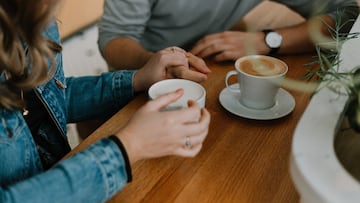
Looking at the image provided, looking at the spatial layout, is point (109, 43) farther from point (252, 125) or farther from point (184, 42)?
point (252, 125)

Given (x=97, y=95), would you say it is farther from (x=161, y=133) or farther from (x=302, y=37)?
(x=302, y=37)

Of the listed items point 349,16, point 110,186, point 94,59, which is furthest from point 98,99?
point 94,59

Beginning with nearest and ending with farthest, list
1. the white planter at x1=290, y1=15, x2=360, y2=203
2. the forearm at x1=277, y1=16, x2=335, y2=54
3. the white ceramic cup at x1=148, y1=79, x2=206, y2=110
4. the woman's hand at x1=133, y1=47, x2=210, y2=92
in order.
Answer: the white planter at x1=290, y1=15, x2=360, y2=203, the white ceramic cup at x1=148, y1=79, x2=206, y2=110, the woman's hand at x1=133, y1=47, x2=210, y2=92, the forearm at x1=277, y1=16, x2=335, y2=54

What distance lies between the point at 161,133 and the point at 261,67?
0.98ft

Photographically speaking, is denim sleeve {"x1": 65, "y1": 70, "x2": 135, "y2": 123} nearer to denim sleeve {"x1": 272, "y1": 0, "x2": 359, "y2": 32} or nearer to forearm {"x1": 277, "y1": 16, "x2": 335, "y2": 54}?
forearm {"x1": 277, "y1": 16, "x2": 335, "y2": 54}

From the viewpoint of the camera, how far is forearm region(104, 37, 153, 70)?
44.1 inches

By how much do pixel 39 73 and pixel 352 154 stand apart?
19.7 inches

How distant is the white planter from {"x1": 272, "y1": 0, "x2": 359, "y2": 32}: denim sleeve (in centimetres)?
53

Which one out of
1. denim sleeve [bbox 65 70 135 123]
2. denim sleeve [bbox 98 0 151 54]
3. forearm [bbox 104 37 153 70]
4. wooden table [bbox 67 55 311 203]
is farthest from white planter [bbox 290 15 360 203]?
denim sleeve [bbox 98 0 151 54]

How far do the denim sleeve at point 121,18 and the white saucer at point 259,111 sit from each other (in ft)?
1.49

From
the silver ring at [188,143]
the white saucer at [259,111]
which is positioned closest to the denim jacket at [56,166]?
the silver ring at [188,143]

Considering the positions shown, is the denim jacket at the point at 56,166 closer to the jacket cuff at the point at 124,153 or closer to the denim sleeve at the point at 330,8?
the jacket cuff at the point at 124,153

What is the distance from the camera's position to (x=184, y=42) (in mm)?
1318

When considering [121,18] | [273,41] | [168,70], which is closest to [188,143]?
[168,70]
